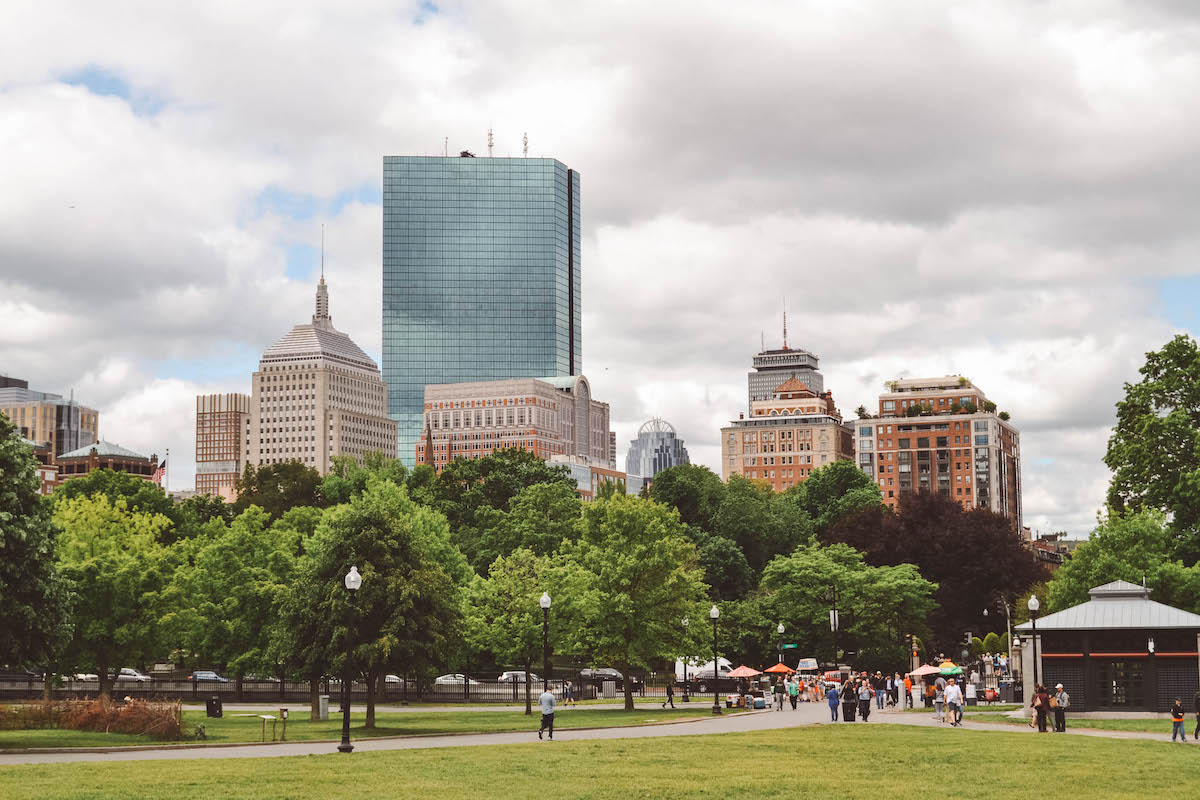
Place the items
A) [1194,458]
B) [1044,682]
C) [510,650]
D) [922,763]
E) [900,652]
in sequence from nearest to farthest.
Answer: [922,763] → [1044,682] → [1194,458] → [510,650] → [900,652]

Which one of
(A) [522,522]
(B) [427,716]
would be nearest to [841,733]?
(B) [427,716]

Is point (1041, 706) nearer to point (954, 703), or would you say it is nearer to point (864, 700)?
point (954, 703)

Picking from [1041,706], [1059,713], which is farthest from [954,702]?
[1041,706]

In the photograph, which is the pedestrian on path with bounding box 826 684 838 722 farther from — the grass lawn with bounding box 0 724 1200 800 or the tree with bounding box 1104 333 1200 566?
the tree with bounding box 1104 333 1200 566

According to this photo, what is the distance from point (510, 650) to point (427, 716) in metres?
19.4

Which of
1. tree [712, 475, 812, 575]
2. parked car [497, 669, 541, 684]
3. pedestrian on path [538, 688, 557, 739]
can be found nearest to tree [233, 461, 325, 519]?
tree [712, 475, 812, 575]

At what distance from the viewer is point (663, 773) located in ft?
100

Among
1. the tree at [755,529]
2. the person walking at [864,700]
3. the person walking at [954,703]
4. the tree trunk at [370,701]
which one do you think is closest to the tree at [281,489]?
the tree at [755,529]

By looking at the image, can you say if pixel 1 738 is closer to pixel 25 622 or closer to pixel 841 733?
pixel 25 622

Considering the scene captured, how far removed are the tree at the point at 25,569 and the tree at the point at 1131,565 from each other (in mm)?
49091

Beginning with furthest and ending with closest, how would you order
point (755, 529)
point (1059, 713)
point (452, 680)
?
point (755, 529) < point (452, 680) < point (1059, 713)

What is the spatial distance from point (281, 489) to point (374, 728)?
8911 centimetres

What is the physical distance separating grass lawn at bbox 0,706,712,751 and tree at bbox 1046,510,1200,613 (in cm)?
2303

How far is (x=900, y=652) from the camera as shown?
86562 millimetres
